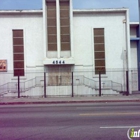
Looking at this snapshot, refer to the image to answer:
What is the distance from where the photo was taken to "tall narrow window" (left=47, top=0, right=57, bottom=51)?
86.0 feet

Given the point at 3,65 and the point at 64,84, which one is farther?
the point at 3,65

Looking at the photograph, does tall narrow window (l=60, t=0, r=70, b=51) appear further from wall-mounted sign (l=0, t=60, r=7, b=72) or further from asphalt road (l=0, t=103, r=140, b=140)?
asphalt road (l=0, t=103, r=140, b=140)

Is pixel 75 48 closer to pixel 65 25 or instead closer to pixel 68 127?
pixel 65 25

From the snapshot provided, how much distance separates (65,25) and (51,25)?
1304mm

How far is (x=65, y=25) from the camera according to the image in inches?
1037

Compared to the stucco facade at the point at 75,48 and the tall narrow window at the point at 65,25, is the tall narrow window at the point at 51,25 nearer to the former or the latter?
the stucco facade at the point at 75,48

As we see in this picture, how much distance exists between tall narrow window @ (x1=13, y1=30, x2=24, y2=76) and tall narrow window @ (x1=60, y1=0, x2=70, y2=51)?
3.87 meters

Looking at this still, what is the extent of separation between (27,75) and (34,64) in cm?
122

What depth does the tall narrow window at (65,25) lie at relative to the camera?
86.2ft

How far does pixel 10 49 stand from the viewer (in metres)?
26.4

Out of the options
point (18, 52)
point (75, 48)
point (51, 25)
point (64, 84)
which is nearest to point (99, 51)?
point (75, 48)

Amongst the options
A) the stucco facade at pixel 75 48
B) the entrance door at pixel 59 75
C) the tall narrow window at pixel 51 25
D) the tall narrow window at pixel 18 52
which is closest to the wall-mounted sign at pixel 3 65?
the stucco facade at pixel 75 48

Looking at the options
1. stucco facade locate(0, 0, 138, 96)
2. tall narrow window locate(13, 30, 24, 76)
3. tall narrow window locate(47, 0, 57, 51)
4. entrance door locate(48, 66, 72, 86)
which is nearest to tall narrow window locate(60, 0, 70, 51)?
stucco facade locate(0, 0, 138, 96)

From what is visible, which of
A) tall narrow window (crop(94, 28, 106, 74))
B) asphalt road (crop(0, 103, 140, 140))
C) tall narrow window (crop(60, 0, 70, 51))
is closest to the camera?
asphalt road (crop(0, 103, 140, 140))
